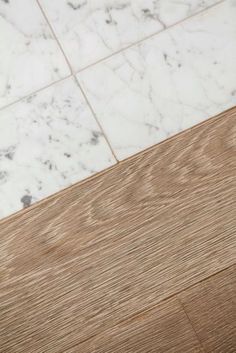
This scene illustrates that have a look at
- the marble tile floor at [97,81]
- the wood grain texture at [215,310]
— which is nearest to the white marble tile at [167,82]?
the marble tile floor at [97,81]

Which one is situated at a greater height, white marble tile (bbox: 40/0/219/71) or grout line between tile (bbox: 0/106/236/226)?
white marble tile (bbox: 40/0/219/71)

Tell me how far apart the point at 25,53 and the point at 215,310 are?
644 mm

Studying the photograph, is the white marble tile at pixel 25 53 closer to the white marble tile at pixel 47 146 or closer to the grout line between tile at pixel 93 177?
the white marble tile at pixel 47 146

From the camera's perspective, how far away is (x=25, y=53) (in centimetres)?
86

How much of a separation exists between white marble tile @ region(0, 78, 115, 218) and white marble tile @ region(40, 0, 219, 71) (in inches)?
3.4

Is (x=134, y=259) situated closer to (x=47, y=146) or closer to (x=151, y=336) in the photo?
(x=151, y=336)

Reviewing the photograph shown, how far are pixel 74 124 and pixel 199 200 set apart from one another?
0.29 meters

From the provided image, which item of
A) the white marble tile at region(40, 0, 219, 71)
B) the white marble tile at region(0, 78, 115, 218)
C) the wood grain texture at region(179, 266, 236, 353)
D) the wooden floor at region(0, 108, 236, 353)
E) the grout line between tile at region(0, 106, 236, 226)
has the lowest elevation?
the wood grain texture at region(179, 266, 236, 353)

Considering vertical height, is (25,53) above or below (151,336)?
above

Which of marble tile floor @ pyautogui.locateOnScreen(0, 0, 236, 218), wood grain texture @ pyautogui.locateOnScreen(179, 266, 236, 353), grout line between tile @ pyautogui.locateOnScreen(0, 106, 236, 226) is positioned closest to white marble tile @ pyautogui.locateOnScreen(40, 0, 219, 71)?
marble tile floor @ pyautogui.locateOnScreen(0, 0, 236, 218)

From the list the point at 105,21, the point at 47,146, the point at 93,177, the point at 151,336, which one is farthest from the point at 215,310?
the point at 105,21

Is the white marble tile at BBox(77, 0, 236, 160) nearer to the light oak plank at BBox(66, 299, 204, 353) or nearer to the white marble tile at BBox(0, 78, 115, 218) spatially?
the white marble tile at BBox(0, 78, 115, 218)

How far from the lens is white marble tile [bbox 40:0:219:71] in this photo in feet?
2.79

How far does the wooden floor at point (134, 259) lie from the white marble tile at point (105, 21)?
24 cm
